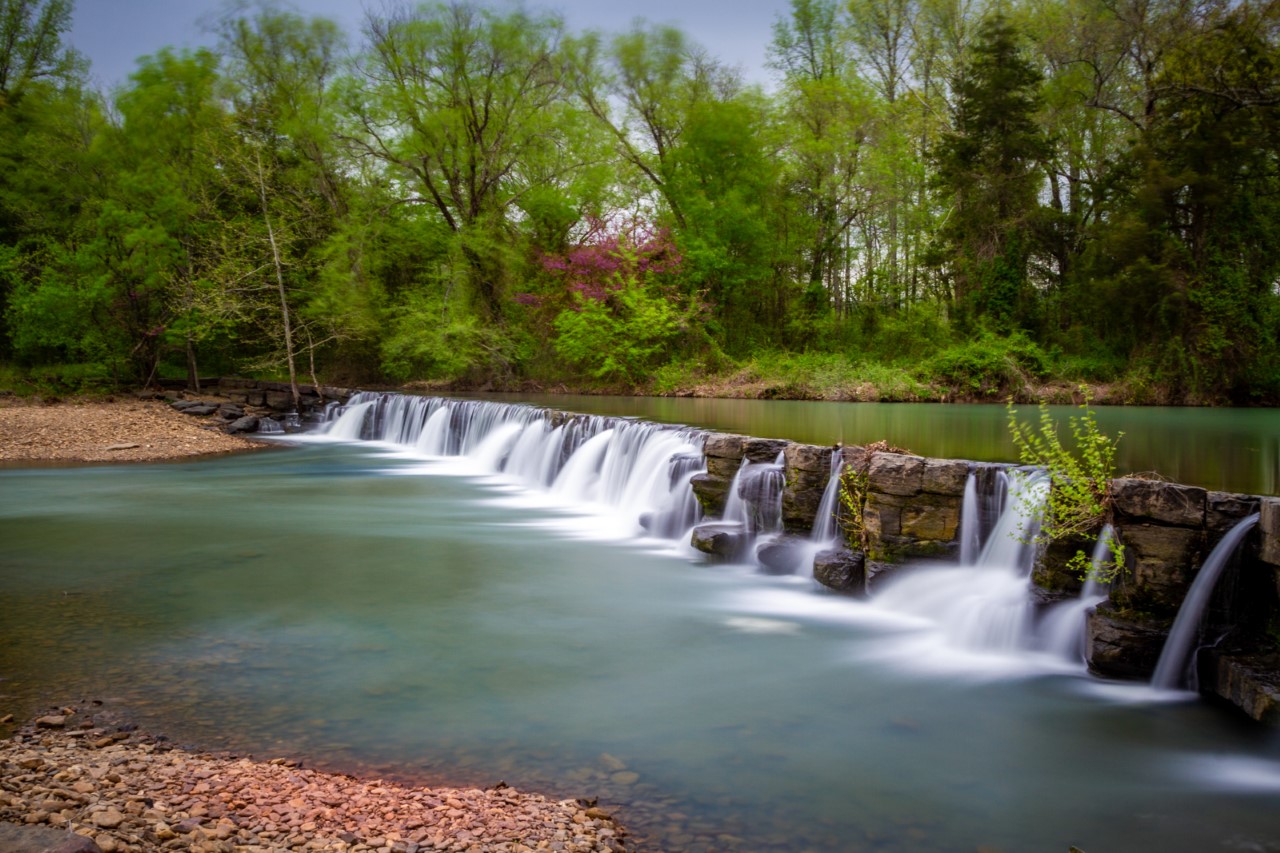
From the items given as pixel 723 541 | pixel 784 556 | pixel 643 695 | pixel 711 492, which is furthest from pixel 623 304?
pixel 643 695

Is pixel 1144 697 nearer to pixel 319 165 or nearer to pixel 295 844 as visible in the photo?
pixel 295 844

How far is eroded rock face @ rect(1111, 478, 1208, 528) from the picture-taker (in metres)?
5.48

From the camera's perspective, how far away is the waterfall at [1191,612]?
5309 millimetres

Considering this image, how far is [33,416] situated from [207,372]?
11.1 metres

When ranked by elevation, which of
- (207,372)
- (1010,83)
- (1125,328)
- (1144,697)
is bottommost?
(1144,697)

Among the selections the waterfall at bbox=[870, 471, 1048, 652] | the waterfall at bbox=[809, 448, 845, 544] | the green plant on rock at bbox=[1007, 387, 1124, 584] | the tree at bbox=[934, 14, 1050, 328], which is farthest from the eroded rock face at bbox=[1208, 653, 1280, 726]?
the tree at bbox=[934, 14, 1050, 328]

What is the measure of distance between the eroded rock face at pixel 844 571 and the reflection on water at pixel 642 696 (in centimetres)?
19

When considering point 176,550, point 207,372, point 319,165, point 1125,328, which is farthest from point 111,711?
point 207,372

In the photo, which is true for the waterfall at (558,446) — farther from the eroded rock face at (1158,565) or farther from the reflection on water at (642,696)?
the eroded rock face at (1158,565)

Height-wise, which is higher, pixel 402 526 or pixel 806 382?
pixel 806 382

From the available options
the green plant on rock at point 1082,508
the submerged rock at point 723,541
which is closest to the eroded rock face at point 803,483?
the submerged rock at point 723,541

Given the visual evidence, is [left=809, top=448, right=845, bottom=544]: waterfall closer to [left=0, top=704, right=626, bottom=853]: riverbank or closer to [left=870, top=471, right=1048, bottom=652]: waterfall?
[left=870, top=471, right=1048, bottom=652]: waterfall

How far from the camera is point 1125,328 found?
2216cm

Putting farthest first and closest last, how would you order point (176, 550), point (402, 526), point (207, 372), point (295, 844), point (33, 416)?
point (207, 372) < point (33, 416) < point (402, 526) < point (176, 550) < point (295, 844)
